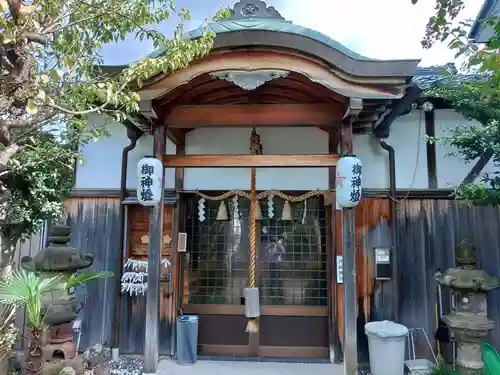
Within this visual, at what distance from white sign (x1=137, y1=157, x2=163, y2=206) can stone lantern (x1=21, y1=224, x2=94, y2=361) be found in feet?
3.66

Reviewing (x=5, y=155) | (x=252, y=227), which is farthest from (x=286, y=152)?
(x=5, y=155)

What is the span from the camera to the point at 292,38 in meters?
4.91

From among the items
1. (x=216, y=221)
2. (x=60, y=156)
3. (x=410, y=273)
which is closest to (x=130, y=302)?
(x=216, y=221)

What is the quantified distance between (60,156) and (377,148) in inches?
199

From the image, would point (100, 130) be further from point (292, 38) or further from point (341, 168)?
point (341, 168)

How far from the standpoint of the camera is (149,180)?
5395 millimetres

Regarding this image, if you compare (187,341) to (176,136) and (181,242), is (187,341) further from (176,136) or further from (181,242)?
(176,136)

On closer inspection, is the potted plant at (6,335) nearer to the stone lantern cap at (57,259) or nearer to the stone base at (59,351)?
the stone base at (59,351)

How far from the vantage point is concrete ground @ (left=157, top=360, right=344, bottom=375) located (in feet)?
18.9

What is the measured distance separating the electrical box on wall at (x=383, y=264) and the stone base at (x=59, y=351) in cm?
459

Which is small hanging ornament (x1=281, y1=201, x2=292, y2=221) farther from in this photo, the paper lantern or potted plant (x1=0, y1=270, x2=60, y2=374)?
potted plant (x1=0, y1=270, x2=60, y2=374)

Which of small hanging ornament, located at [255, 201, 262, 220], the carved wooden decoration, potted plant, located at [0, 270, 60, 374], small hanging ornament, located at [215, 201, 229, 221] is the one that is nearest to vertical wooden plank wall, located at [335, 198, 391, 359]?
small hanging ornament, located at [255, 201, 262, 220]

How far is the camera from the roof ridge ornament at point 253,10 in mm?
6008

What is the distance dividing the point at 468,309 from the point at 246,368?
133 inches
